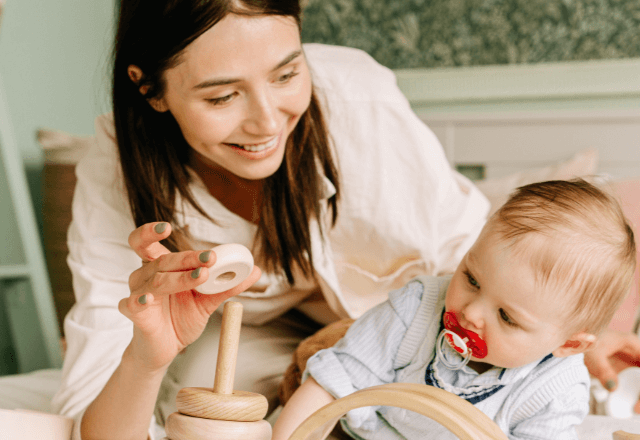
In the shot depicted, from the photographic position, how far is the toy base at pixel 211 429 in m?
0.49

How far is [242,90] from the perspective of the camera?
0.88m

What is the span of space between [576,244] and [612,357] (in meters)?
0.50

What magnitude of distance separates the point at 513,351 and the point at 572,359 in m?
0.12

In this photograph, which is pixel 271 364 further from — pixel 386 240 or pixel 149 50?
pixel 149 50

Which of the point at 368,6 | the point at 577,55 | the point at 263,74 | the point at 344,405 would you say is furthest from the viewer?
the point at 368,6

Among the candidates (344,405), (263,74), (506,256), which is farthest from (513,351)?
(263,74)

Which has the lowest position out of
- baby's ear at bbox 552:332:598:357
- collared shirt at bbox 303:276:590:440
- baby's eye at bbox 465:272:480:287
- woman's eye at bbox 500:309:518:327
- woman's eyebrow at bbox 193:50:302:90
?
collared shirt at bbox 303:276:590:440

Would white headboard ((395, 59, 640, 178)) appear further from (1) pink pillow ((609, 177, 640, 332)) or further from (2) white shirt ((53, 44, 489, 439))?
(2) white shirt ((53, 44, 489, 439))

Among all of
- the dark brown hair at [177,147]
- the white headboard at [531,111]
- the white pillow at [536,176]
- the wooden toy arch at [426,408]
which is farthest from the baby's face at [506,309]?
the white headboard at [531,111]

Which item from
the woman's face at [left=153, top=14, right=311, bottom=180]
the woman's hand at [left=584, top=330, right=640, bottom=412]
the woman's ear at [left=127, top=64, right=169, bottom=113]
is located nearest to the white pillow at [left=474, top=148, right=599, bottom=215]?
the woman's hand at [left=584, top=330, right=640, bottom=412]

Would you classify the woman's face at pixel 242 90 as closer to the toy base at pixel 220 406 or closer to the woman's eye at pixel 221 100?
the woman's eye at pixel 221 100

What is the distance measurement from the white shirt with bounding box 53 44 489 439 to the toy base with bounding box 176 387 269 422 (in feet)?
1.97

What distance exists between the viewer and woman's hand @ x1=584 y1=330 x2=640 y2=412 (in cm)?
97

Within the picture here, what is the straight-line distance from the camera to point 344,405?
0.47 meters
